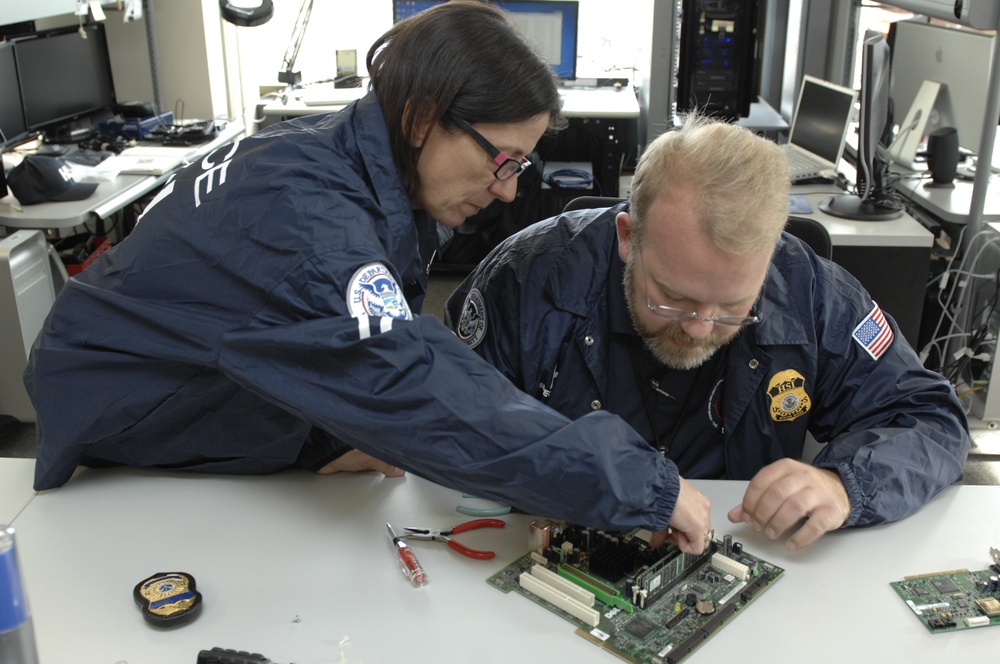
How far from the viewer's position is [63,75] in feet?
13.5

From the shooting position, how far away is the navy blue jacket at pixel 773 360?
4.96 ft

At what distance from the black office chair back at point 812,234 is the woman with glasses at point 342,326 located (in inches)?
28.2

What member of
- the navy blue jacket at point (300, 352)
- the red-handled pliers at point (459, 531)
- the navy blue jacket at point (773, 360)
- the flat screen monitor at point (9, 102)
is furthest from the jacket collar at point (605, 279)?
the flat screen monitor at point (9, 102)

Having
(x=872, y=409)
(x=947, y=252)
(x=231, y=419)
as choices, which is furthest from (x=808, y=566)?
(x=947, y=252)

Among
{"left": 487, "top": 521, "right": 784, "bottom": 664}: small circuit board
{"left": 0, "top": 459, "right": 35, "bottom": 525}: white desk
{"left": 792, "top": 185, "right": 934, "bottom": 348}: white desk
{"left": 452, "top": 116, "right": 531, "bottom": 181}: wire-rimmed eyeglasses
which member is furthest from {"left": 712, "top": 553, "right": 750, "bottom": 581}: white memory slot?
{"left": 792, "top": 185, "right": 934, "bottom": 348}: white desk

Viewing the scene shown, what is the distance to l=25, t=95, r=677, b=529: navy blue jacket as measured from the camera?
115 cm

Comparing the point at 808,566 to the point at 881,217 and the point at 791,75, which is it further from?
the point at 791,75

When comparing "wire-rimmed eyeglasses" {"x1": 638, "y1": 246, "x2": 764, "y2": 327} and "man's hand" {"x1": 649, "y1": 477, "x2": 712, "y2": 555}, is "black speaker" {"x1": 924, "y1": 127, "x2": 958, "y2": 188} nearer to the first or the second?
"wire-rimmed eyeglasses" {"x1": 638, "y1": 246, "x2": 764, "y2": 327}

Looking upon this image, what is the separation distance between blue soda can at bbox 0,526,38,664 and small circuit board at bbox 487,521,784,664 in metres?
0.63

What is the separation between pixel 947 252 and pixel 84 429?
278 centimetres

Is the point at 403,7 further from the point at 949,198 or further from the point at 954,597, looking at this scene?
the point at 954,597

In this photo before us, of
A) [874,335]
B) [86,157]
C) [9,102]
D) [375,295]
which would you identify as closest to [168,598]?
[375,295]

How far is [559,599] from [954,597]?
1.70 feet

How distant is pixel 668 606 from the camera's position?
1.20 metres
